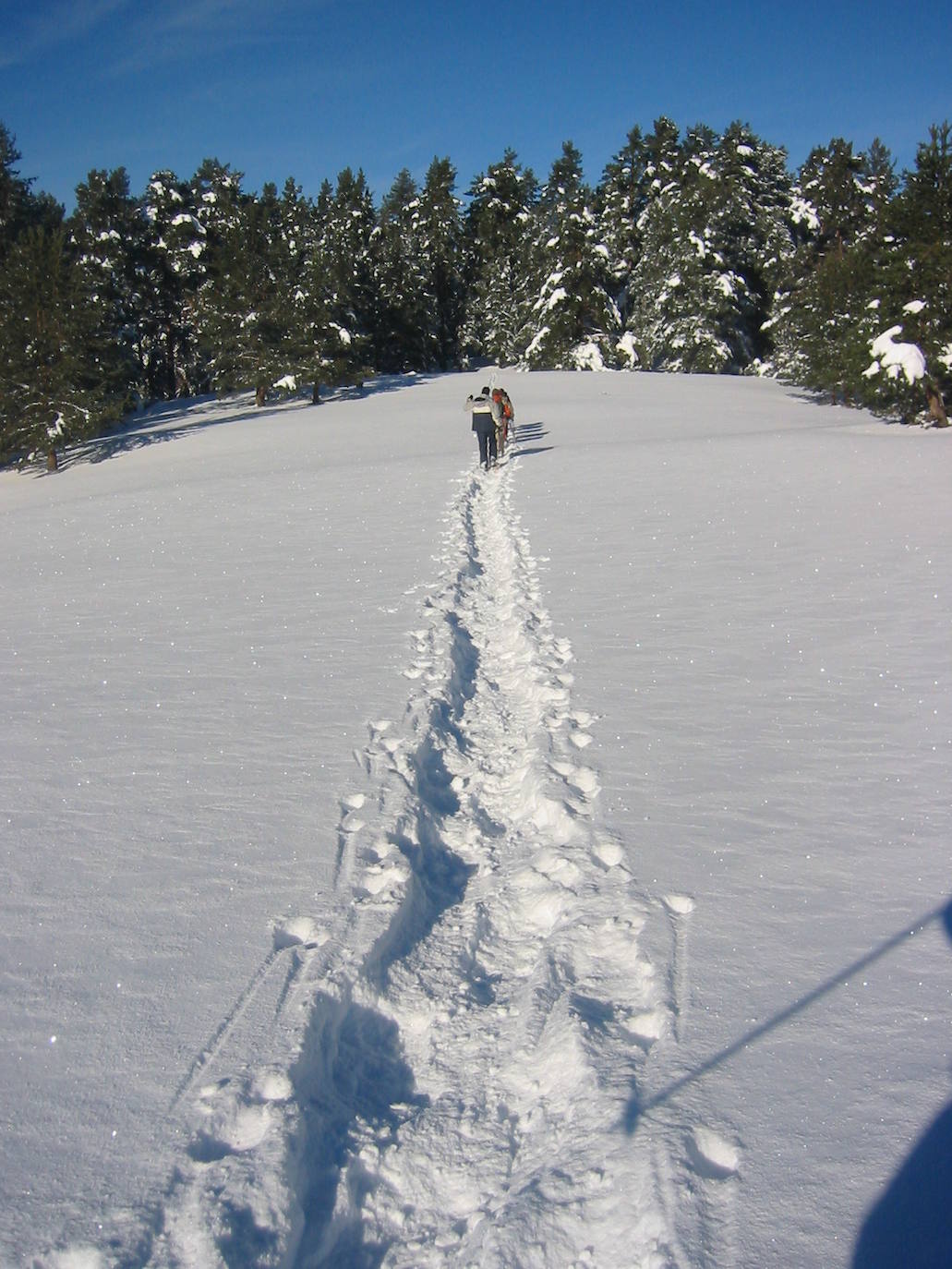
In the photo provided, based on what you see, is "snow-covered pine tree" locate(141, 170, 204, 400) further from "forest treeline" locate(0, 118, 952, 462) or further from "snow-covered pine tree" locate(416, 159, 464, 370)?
"snow-covered pine tree" locate(416, 159, 464, 370)

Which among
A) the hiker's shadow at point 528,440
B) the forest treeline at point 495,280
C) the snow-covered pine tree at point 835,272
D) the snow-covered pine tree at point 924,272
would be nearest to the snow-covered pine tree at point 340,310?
the forest treeline at point 495,280

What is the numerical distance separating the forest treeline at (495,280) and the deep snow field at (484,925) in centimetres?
1697

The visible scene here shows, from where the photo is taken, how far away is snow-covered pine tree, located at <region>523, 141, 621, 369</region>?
40.0 meters

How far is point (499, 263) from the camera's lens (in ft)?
165

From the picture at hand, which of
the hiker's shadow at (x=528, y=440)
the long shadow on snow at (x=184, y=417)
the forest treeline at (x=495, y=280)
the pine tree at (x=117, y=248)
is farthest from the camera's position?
the pine tree at (x=117, y=248)

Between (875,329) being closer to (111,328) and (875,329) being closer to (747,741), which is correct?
(747,741)

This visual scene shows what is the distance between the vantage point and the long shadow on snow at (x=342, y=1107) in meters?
2.41

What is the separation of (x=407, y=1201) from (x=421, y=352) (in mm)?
50125

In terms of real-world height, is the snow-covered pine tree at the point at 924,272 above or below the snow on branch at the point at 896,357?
above

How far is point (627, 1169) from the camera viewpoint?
2449 millimetres

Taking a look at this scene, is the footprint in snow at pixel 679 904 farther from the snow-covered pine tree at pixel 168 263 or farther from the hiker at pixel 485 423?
the snow-covered pine tree at pixel 168 263

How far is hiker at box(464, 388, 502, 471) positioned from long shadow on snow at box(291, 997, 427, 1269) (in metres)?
14.5

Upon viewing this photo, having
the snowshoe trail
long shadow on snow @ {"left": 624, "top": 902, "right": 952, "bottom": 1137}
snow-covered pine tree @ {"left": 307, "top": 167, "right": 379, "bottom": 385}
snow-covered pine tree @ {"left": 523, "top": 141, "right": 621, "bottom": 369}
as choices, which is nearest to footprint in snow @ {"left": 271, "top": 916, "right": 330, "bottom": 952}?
Answer: the snowshoe trail

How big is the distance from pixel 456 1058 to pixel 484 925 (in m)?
0.76
